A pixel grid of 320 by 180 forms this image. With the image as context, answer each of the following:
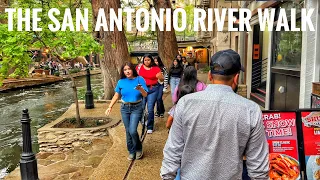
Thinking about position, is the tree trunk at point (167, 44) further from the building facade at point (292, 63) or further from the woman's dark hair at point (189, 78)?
the woman's dark hair at point (189, 78)

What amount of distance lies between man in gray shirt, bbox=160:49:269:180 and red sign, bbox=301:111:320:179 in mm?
1687

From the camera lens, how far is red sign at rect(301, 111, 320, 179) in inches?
135

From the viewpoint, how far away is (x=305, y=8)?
6.25m

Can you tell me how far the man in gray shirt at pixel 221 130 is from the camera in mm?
1933

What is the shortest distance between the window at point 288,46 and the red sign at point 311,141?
419 centimetres

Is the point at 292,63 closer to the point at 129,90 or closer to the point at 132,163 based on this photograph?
the point at 129,90

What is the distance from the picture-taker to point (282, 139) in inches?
135

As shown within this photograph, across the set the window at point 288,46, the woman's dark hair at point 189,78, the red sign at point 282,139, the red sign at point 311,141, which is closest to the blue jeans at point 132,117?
the woman's dark hair at point 189,78

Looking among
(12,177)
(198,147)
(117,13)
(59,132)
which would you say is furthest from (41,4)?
(198,147)

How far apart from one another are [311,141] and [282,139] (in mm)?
330

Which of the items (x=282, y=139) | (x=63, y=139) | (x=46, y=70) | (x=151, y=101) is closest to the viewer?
(x=282, y=139)

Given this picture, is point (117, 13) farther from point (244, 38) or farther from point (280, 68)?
point (244, 38)

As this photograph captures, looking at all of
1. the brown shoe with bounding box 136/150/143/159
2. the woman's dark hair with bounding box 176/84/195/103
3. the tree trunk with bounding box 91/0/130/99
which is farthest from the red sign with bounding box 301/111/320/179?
the tree trunk with bounding box 91/0/130/99

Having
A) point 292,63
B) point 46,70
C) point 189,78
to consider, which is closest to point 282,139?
point 189,78
